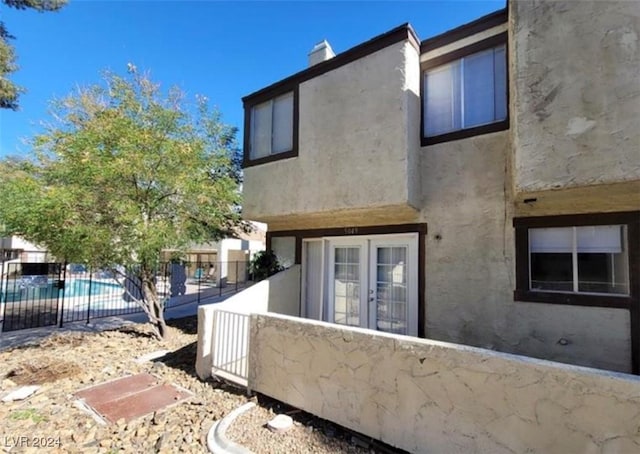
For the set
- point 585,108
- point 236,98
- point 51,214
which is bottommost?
point 51,214

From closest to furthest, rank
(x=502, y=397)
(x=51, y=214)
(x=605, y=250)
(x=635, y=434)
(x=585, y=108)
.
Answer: (x=635, y=434)
(x=502, y=397)
(x=585, y=108)
(x=605, y=250)
(x=51, y=214)

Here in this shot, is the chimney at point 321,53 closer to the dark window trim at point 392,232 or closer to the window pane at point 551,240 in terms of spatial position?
the dark window trim at point 392,232

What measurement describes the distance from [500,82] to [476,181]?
1920 mm

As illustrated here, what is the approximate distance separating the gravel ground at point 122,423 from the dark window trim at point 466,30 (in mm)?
7455

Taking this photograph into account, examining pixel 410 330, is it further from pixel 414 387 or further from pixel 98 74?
pixel 98 74

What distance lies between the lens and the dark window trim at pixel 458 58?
624 cm

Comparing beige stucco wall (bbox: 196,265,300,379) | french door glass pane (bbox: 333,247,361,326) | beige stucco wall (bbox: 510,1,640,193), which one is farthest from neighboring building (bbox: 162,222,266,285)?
beige stucco wall (bbox: 510,1,640,193)

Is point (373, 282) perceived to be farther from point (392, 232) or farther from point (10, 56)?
point (10, 56)

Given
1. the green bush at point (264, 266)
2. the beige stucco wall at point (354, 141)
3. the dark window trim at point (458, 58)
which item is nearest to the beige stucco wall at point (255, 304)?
the green bush at point (264, 266)

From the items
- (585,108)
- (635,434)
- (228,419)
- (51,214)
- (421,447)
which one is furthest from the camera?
(51,214)

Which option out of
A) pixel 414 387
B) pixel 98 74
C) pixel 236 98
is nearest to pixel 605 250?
pixel 414 387

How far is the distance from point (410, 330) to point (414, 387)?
10.8 feet

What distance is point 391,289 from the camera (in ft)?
25.2

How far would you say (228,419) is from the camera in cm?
507
